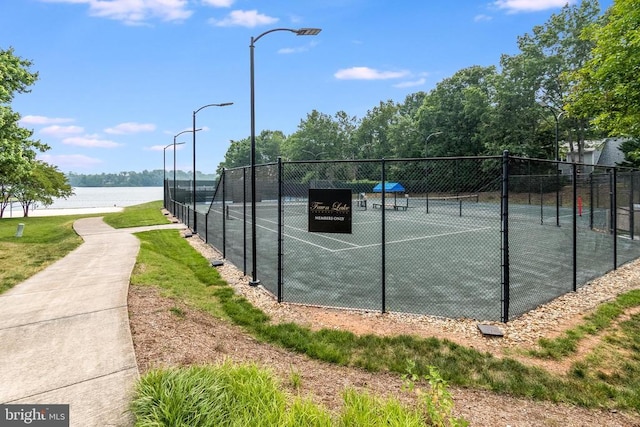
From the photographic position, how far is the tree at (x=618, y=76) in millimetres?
12016

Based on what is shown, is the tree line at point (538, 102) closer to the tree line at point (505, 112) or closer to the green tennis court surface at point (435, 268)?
the tree line at point (505, 112)

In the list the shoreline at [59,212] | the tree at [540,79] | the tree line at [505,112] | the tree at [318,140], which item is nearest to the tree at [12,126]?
the tree line at [505,112]

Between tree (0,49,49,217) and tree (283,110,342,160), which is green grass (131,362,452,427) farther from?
tree (283,110,342,160)

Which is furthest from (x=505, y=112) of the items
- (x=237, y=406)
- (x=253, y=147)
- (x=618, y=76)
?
(x=237, y=406)

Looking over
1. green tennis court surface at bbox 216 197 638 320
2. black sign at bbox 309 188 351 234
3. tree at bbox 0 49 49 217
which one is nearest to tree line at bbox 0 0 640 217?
tree at bbox 0 49 49 217

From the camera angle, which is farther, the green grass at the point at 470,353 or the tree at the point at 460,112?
the tree at the point at 460,112

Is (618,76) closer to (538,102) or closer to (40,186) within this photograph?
(538,102)

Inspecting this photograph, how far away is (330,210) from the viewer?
6.79m

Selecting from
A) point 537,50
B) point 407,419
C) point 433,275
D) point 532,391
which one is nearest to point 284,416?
point 407,419

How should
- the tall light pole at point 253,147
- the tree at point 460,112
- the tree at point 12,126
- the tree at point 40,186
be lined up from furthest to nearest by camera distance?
the tree at point 460,112 → the tree at point 40,186 → the tree at point 12,126 → the tall light pole at point 253,147

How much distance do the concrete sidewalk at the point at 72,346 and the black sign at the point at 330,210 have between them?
354 centimetres

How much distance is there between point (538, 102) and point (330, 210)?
44459 mm

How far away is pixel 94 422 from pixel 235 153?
104 meters

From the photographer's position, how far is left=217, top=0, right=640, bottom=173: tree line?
1307 cm
